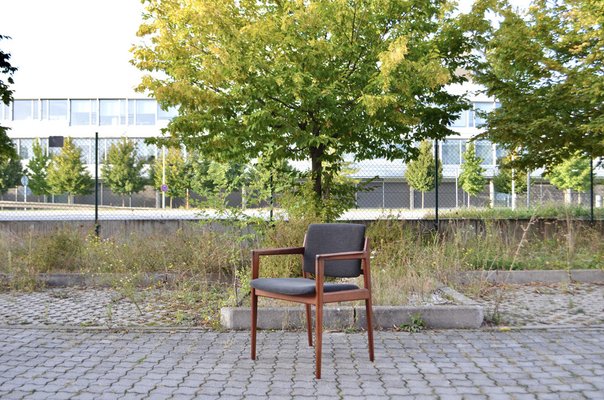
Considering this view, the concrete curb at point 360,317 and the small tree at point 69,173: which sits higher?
the small tree at point 69,173

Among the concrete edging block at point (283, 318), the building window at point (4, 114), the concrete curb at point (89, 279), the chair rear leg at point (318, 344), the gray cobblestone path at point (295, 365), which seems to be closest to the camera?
the gray cobblestone path at point (295, 365)

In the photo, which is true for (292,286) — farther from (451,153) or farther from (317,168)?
(451,153)

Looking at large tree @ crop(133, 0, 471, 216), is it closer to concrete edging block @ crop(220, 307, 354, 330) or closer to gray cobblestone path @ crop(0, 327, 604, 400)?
concrete edging block @ crop(220, 307, 354, 330)

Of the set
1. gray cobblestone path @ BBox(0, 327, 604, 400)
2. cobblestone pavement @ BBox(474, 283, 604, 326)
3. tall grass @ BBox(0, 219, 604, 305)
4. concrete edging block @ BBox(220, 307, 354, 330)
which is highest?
tall grass @ BBox(0, 219, 604, 305)

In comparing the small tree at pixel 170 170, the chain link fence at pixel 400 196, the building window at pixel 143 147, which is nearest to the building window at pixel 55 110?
the small tree at pixel 170 170

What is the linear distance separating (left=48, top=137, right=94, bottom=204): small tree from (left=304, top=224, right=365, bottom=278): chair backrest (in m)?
28.4

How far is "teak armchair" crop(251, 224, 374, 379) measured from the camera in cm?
449

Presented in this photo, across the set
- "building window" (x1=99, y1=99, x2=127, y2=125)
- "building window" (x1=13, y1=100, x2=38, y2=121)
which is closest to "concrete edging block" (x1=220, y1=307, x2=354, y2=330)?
"building window" (x1=99, y1=99, x2=127, y2=125)

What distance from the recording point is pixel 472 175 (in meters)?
26.0

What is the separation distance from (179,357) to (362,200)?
7795mm

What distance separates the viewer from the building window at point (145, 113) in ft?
154

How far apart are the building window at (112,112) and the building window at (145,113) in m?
1.01

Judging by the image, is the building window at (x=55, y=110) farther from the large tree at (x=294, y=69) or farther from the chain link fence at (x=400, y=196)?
the large tree at (x=294, y=69)

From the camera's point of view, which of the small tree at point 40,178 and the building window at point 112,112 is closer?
the small tree at point 40,178
